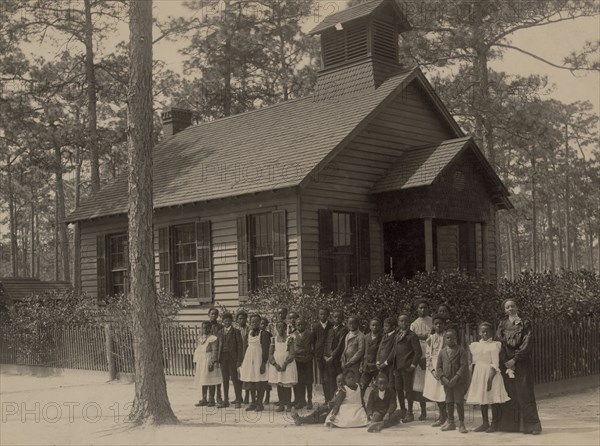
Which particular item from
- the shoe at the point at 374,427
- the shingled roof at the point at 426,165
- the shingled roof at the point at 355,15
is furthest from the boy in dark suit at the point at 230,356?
the shingled roof at the point at 355,15

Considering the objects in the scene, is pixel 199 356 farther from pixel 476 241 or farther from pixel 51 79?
pixel 51 79

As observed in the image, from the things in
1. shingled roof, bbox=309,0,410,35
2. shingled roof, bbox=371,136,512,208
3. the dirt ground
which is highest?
shingled roof, bbox=309,0,410,35

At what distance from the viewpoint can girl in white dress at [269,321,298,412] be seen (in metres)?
11.6

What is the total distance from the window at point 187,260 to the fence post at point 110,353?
2557mm

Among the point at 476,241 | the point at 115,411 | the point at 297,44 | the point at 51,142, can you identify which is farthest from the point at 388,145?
the point at 51,142

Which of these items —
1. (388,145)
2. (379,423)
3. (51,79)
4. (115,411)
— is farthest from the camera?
(51,79)

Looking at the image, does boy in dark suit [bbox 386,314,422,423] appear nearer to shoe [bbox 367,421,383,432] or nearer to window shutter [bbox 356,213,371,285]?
shoe [bbox 367,421,383,432]

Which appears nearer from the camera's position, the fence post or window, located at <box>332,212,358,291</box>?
the fence post

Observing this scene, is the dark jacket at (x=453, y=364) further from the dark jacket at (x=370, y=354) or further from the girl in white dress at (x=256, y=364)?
the girl in white dress at (x=256, y=364)

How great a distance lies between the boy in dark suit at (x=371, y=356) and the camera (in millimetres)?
10805

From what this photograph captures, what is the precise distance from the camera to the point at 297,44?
118 ft

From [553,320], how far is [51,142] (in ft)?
87.1

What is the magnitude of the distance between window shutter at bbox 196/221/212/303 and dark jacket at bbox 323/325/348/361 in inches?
304

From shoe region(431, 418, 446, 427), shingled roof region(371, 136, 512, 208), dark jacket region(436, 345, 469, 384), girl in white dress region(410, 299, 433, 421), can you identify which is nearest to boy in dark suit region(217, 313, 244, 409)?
girl in white dress region(410, 299, 433, 421)
